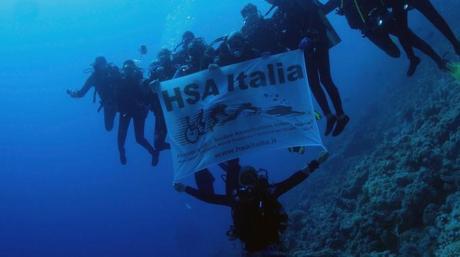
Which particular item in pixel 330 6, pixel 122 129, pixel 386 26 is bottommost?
pixel 386 26

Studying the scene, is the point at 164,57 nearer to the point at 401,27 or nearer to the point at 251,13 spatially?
the point at 251,13

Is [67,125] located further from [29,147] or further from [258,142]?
[258,142]

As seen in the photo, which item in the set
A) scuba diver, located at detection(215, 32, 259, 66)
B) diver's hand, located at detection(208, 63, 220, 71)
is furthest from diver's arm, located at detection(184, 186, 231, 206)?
scuba diver, located at detection(215, 32, 259, 66)

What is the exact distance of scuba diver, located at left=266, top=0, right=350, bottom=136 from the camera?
28.4 ft

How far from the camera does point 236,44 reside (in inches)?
354

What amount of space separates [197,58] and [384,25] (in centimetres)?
407

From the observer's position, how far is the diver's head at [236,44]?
8.95m

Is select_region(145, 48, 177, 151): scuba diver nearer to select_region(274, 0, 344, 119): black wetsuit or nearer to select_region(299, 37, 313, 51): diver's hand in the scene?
select_region(274, 0, 344, 119): black wetsuit

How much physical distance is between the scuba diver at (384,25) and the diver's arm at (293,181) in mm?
3449

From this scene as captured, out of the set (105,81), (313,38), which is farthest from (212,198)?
(105,81)

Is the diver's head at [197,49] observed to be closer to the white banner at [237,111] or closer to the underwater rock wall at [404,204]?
the white banner at [237,111]

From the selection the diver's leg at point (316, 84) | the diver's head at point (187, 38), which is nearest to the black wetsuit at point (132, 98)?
the diver's head at point (187, 38)

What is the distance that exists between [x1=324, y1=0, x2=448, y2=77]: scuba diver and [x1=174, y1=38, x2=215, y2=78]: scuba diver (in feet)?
9.65

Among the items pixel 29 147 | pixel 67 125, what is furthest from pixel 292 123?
pixel 29 147
